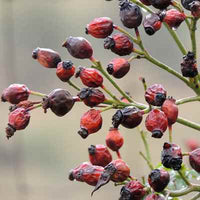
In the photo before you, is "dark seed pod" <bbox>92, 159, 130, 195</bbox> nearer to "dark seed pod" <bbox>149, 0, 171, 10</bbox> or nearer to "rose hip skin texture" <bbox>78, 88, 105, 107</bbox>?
"rose hip skin texture" <bbox>78, 88, 105, 107</bbox>

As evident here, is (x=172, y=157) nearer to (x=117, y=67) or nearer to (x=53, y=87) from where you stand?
(x=117, y=67)

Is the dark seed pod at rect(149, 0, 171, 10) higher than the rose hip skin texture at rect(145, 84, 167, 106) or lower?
higher

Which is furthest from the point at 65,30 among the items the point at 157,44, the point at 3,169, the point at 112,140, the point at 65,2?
the point at 112,140

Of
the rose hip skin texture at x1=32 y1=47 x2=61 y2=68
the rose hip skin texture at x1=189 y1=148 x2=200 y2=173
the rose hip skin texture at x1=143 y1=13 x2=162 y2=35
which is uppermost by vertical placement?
the rose hip skin texture at x1=143 y1=13 x2=162 y2=35

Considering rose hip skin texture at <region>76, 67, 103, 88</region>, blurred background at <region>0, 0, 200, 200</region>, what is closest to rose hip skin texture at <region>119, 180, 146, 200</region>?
rose hip skin texture at <region>76, 67, 103, 88</region>

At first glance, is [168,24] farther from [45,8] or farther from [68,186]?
[68,186]

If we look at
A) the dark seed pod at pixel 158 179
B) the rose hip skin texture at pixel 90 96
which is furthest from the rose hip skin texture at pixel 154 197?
the rose hip skin texture at pixel 90 96
